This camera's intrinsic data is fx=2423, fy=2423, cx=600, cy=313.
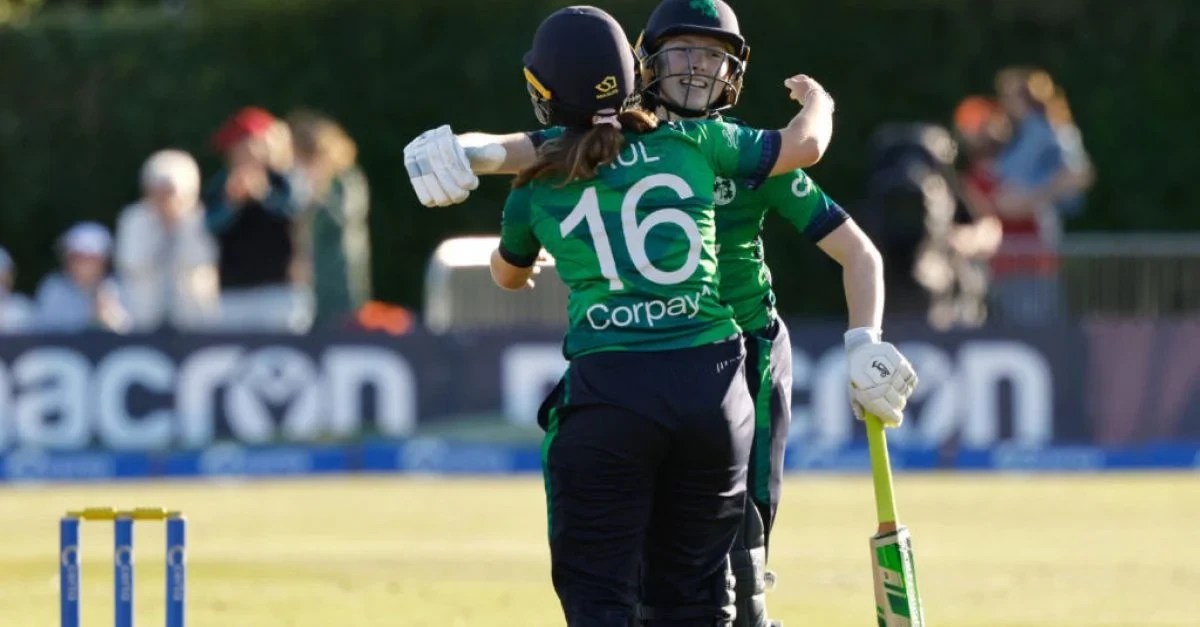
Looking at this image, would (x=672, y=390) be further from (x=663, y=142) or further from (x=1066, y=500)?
(x=1066, y=500)

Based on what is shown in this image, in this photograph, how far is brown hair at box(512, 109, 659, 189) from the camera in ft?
19.4

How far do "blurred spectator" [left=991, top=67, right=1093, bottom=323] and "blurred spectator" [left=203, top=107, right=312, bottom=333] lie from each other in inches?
191

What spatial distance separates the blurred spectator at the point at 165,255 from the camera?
16000mm

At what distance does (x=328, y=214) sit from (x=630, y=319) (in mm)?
10728

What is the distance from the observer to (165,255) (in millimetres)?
16125

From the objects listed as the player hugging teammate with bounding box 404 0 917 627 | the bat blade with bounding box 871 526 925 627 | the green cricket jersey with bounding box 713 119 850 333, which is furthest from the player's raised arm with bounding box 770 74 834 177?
the bat blade with bounding box 871 526 925 627

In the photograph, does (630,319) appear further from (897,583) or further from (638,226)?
(897,583)

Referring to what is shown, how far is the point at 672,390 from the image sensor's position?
19.5 feet

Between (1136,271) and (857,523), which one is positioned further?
(1136,271)

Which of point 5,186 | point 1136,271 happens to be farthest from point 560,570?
point 5,186

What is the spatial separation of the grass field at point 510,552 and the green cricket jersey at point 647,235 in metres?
3.00

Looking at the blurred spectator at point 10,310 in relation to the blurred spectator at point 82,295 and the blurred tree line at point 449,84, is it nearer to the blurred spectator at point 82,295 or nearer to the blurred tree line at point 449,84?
the blurred spectator at point 82,295

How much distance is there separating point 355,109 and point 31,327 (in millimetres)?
4936

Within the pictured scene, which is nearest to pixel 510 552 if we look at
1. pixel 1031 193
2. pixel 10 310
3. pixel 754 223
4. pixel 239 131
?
pixel 754 223
